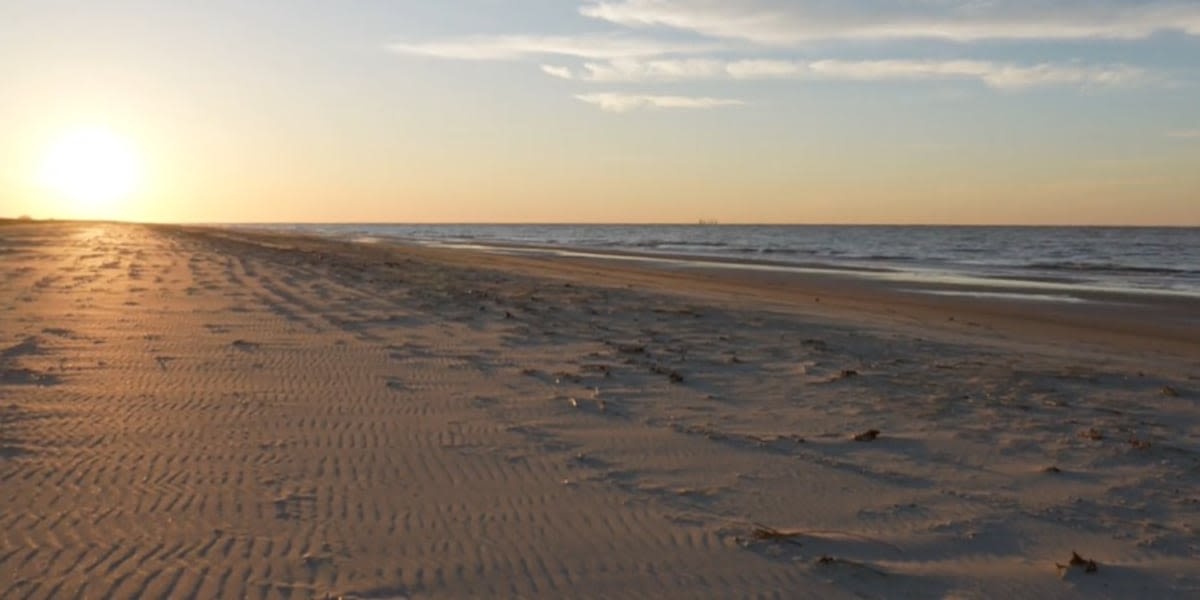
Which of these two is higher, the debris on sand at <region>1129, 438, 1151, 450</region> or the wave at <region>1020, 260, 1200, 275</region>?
the debris on sand at <region>1129, 438, 1151, 450</region>

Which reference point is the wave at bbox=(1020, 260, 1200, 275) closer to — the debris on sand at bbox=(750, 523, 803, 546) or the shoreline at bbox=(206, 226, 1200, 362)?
the shoreline at bbox=(206, 226, 1200, 362)

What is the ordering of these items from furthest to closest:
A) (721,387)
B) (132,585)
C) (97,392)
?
(721,387) < (97,392) < (132,585)

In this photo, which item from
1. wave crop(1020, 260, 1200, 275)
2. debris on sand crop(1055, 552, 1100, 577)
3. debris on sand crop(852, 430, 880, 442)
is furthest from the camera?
wave crop(1020, 260, 1200, 275)

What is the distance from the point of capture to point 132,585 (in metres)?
3.91

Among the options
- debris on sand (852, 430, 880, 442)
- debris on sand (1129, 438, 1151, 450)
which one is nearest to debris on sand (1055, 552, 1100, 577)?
debris on sand (852, 430, 880, 442)

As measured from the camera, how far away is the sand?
4.31 m

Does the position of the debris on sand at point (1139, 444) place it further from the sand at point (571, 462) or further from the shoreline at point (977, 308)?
the shoreline at point (977, 308)

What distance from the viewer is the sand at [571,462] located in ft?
14.1

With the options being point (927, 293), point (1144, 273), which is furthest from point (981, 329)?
point (1144, 273)

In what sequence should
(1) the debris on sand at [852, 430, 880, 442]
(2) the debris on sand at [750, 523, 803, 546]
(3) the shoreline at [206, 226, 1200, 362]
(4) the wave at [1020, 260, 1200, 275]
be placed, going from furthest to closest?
(4) the wave at [1020, 260, 1200, 275] → (3) the shoreline at [206, 226, 1200, 362] → (1) the debris on sand at [852, 430, 880, 442] → (2) the debris on sand at [750, 523, 803, 546]

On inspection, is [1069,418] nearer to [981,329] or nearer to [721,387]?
[721,387]

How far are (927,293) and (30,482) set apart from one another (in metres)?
21.8

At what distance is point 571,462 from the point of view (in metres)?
6.00

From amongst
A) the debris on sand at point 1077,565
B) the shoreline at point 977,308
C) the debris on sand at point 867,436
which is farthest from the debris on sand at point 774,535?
the shoreline at point 977,308
